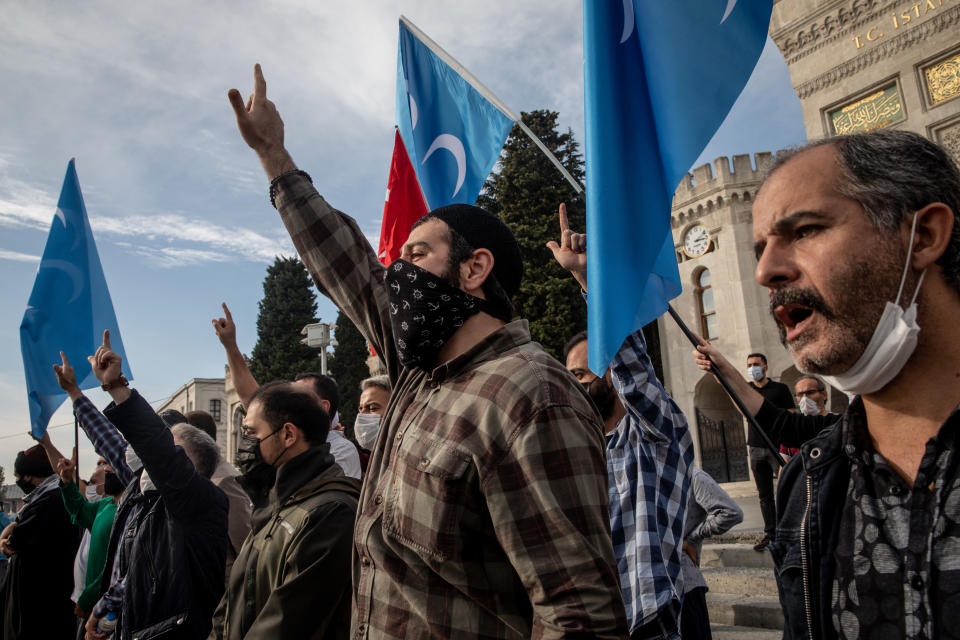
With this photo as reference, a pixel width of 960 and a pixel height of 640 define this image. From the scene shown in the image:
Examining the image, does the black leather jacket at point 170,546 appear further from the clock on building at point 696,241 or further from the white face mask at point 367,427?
the clock on building at point 696,241

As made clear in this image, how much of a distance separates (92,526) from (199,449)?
1.88m

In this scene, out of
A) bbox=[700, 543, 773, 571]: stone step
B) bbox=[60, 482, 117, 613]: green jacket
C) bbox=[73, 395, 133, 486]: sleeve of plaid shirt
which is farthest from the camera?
bbox=[700, 543, 773, 571]: stone step

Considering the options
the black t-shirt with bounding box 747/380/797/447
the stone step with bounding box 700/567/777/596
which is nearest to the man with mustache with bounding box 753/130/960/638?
the stone step with bounding box 700/567/777/596

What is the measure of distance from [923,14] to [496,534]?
47.6 ft

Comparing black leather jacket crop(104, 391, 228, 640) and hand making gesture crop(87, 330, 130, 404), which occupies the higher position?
hand making gesture crop(87, 330, 130, 404)

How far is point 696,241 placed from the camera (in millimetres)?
26344

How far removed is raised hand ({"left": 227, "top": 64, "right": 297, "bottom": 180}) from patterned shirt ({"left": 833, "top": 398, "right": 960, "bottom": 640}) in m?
2.11

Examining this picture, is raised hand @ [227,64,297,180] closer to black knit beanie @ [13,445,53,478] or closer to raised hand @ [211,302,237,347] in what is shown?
raised hand @ [211,302,237,347]

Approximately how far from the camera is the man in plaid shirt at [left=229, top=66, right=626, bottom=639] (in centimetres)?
154

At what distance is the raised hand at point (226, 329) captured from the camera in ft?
13.1

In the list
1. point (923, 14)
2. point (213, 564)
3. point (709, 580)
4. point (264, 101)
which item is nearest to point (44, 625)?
point (213, 564)

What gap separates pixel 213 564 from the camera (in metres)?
3.66

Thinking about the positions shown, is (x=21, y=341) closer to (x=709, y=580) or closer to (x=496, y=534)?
(x=496, y=534)

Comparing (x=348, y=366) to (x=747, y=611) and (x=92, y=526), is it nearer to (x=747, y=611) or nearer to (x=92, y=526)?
(x=92, y=526)
